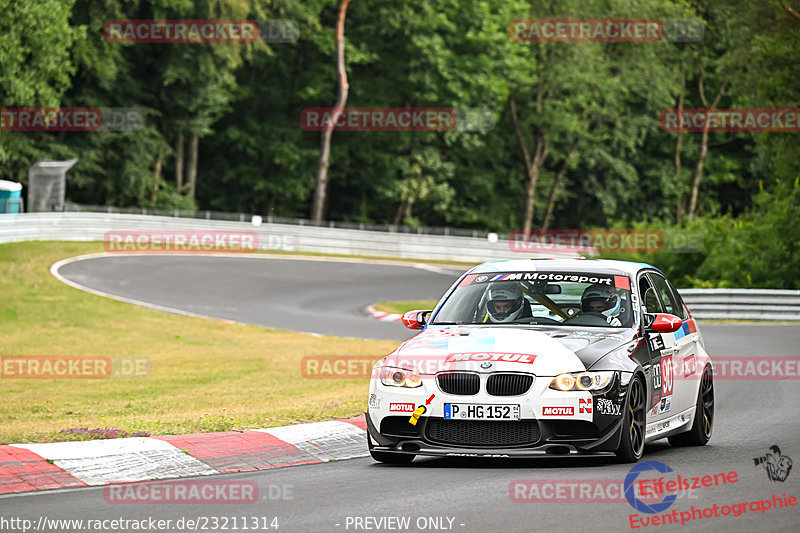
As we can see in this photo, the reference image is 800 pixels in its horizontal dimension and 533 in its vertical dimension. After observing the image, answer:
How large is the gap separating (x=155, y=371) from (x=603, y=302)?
10.5 m

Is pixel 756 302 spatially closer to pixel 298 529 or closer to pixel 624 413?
pixel 624 413

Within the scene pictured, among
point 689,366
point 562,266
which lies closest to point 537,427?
point 562,266

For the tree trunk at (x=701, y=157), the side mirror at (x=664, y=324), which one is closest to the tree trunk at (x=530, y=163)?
the tree trunk at (x=701, y=157)

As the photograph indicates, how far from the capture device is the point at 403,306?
32125 mm

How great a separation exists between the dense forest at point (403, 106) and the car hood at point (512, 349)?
112 feet

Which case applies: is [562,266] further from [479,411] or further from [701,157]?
[701,157]

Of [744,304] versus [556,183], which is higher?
[556,183]

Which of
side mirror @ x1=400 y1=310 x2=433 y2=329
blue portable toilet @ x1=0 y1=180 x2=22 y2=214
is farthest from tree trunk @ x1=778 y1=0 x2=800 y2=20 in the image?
side mirror @ x1=400 y1=310 x2=433 y2=329

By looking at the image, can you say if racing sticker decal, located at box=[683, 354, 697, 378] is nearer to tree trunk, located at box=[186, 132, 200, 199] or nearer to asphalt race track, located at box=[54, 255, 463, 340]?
asphalt race track, located at box=[54, 255, 463, 340]

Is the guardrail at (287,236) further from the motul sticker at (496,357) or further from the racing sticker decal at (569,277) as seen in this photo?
the motul sticker at (496,357)

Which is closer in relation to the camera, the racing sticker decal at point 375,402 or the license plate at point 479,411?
the license plate at point 479,411

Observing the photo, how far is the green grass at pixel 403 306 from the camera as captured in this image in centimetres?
3120

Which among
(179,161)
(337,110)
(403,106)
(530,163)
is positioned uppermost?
(403,106)

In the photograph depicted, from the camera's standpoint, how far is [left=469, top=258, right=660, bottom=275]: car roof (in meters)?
9.95
